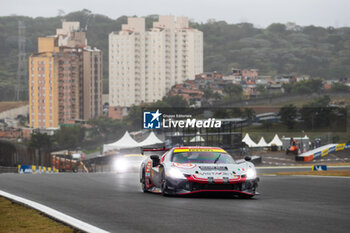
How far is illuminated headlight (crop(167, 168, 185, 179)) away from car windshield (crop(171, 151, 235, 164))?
627 millimetres

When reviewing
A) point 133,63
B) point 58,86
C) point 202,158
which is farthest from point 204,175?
point 133,63

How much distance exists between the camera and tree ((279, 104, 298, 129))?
8244cm

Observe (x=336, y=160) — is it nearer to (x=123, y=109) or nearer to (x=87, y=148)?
(x=87, y=148)

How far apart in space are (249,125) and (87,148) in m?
48.9

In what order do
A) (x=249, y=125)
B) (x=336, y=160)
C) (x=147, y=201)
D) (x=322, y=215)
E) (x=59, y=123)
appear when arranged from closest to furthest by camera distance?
(x=322, y=215), (x=147, y=201), (x=336, y=160), (x=249, y=125), (x=59, y=123)

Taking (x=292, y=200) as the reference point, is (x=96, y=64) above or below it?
above

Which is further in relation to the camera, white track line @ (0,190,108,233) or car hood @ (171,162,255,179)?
car hood @ (171,162,255,179)

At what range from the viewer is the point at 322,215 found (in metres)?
9.20

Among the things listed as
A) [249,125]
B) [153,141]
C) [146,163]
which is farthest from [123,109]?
[146,163]

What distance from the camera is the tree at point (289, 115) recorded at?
82438 mm

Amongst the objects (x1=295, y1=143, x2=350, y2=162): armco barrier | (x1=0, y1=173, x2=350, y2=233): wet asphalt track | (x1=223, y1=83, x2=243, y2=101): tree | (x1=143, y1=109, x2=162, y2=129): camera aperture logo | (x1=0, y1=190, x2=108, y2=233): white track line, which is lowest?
(x1=295, y1=143, x2=350, y2=162): armco barrier

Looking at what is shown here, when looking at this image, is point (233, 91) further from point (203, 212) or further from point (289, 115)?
point (203, 212)

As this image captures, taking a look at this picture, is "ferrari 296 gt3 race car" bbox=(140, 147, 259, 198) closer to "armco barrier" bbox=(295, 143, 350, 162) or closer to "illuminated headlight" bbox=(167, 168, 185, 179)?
"illuminated headlight" bbox=(167, 168, 185, 179)

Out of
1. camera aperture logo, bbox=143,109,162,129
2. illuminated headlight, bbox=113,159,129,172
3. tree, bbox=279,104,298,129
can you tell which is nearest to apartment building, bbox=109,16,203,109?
tree, bbox=279,104,298,129
